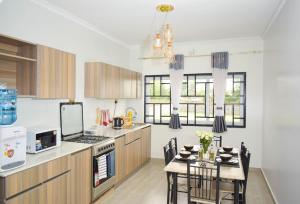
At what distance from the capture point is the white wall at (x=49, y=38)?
9.30 feet

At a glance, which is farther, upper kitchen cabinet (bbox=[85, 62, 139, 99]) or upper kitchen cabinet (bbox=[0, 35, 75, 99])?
upper kitchen cabinet (bbox=[85, 62, 139, 99])

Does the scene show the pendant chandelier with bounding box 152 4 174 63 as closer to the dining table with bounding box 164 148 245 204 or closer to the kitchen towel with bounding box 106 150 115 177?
the dining table with bounding box 164 148 245 204

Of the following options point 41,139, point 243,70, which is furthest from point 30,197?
point 243,70

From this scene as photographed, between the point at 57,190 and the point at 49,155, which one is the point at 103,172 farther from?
the point at 49,155

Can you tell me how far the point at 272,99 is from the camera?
3.92 metres

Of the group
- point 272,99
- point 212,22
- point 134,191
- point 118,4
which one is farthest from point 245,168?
point 118,4

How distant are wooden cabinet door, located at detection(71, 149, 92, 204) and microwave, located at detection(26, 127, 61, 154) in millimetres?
348

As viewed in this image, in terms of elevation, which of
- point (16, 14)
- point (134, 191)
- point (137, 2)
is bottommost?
point (134, 191)

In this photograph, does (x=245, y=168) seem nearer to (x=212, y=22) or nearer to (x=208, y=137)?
(x=208, y=137)

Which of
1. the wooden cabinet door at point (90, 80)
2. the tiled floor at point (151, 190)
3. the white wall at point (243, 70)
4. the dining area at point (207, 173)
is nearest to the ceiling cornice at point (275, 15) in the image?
the white wall at point (243, 70)

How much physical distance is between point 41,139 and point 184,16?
2.90 metres

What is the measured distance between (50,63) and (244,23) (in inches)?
136

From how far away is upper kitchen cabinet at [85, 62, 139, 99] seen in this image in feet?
13.4

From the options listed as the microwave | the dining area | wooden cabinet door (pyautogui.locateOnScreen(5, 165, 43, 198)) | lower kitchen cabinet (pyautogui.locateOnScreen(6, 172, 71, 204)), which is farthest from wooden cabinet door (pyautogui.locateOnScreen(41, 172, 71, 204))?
the dining area
